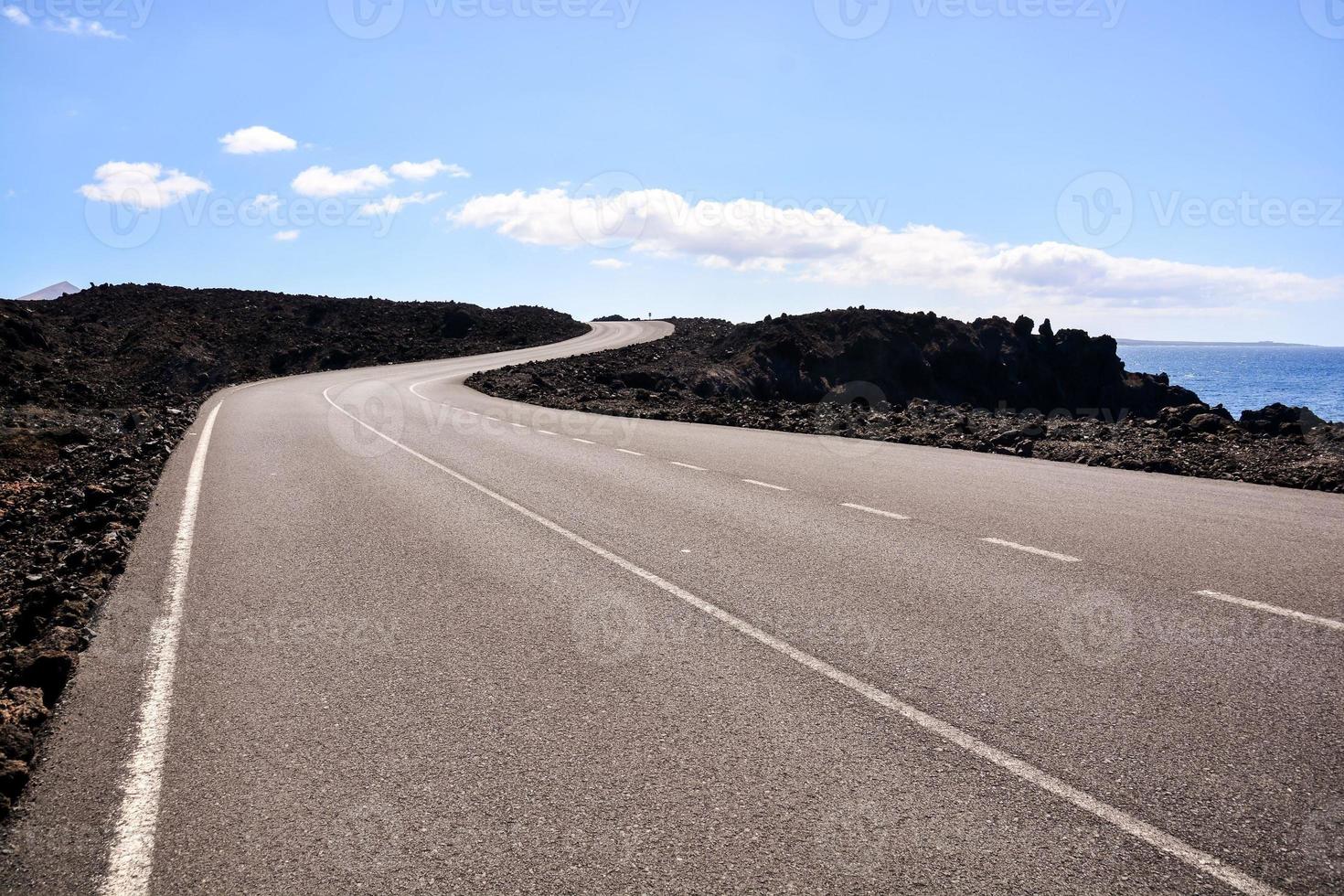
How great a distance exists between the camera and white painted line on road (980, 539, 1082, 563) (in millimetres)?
7184

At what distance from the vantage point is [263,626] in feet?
19.1

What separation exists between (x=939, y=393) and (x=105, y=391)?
45.9m

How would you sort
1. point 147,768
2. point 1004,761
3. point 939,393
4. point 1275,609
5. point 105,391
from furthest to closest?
point 939,393 → point 105,391 → point 1275,609 → point 147,768 → point 1004,761

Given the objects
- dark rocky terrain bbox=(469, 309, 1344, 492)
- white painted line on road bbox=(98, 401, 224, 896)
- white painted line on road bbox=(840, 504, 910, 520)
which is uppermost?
dark rocky terrain bbox=(469, 309, 1344, 492)

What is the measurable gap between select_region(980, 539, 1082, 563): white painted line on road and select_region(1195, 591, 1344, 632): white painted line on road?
3.68ft

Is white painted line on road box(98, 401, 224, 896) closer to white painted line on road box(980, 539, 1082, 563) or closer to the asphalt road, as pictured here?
the asphalt road

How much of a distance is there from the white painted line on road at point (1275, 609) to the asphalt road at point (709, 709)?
40 mm

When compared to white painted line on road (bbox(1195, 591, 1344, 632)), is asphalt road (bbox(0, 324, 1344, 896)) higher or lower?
lower

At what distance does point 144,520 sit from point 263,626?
15.5 feet

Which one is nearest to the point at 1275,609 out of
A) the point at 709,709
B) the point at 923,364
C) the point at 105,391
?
the point at 709,709

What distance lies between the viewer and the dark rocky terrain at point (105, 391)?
573 centimetres

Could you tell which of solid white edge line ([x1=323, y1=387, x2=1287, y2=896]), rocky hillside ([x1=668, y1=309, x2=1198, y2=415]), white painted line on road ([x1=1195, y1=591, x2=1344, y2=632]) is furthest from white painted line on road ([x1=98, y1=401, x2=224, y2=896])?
rocky hillside ([x1=668, y1=309, x2=1198, y2=415])

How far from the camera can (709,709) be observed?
14.1 ft

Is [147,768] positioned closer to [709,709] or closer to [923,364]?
[709,709]
